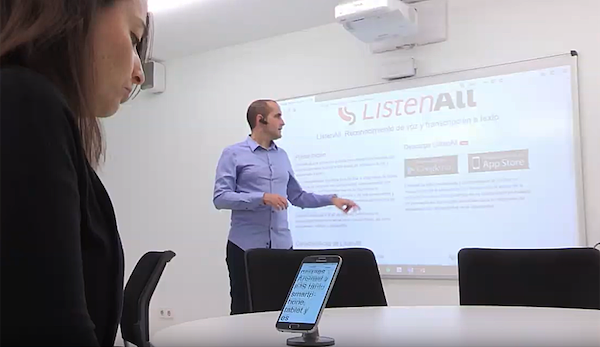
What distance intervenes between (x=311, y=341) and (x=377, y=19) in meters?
3.17

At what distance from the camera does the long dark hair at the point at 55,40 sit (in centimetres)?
74

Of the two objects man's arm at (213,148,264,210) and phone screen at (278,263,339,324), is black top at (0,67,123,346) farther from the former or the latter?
man's arm at (213,148,264,210)

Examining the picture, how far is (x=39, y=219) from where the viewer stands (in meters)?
0.63

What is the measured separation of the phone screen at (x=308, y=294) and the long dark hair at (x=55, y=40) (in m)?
0.57

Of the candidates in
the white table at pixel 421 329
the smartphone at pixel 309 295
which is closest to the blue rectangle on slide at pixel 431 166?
the white table at pixel 421 329

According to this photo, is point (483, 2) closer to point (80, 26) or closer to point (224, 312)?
point (224, 312)

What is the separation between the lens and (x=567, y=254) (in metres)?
2.20

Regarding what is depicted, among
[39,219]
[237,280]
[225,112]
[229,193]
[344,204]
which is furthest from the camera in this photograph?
[225,112]

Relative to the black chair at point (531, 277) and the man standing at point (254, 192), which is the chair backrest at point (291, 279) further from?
the man standing at point (254, 192)

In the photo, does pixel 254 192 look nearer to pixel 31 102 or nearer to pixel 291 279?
pixel 291 279

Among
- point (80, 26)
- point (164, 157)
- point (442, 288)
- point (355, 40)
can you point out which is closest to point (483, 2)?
point (355, 40)

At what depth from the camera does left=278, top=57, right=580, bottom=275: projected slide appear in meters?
3.80

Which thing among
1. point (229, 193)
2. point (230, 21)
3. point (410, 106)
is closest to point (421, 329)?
point (229, 193)

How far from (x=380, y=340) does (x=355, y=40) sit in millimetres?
3696
